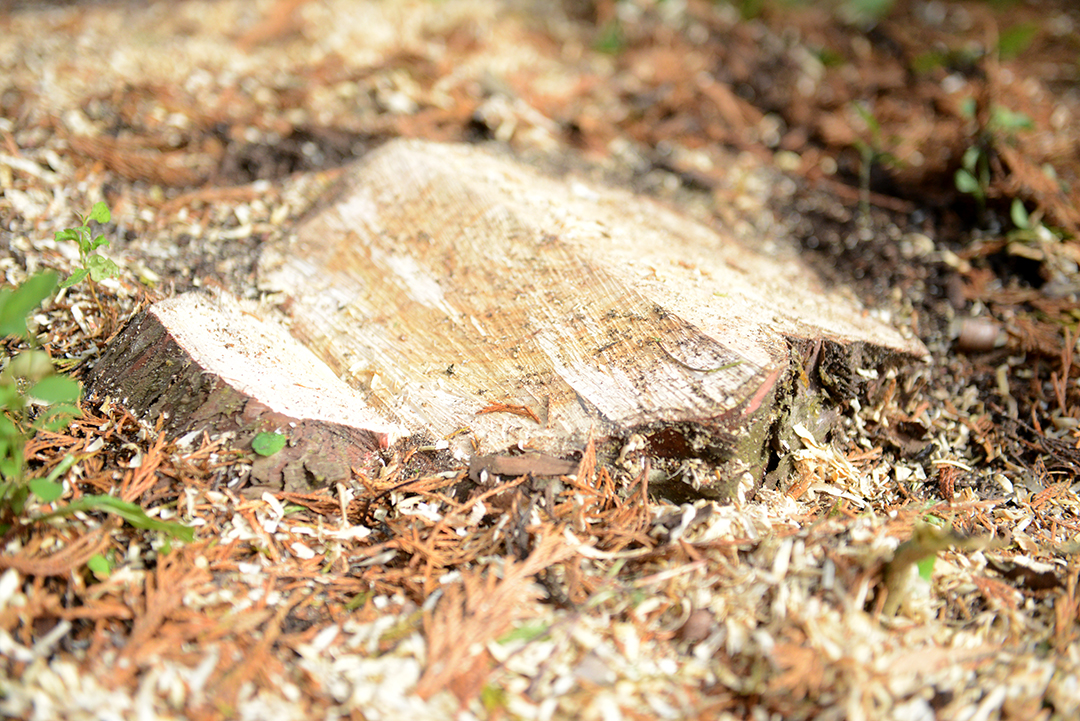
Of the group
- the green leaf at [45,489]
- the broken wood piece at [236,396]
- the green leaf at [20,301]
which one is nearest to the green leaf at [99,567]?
the green leaf at [45,489]

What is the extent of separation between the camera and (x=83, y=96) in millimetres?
2535

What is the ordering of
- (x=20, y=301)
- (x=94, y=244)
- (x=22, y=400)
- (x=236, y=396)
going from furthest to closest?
(x=94, y=244) < (x=236, y=396) < (x=22, y=400) < (x=20, y=301)

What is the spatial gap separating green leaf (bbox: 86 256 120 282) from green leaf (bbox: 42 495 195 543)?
23.5 inches

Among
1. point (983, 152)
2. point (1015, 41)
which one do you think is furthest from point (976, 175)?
point (1015, 41)

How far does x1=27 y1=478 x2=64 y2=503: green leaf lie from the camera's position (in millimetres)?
1298

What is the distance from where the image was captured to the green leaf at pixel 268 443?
1.50 m

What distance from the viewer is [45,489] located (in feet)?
4.29

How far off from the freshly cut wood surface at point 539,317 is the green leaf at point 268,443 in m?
0.26

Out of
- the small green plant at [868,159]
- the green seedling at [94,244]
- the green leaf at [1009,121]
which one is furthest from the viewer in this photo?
the small green plant at [868,159]

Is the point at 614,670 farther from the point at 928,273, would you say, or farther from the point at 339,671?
the point at 928,273

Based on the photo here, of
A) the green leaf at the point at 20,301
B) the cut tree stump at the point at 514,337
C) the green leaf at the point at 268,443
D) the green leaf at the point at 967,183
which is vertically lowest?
the green leaf at the point at 268,443

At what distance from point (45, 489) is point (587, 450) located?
1.07 metres

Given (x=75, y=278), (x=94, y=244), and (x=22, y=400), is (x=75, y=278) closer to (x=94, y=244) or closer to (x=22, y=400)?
Result: (x=94, y=244)

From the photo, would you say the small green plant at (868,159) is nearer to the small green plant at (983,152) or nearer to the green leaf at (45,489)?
the small green plant at (983,152)
